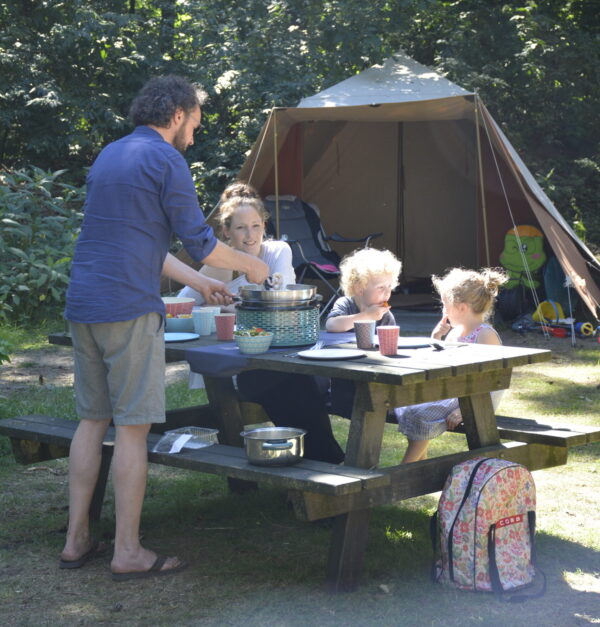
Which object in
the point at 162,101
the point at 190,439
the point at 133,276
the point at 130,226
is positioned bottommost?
the point at 190,439

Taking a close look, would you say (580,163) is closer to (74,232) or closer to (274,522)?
(74,232)

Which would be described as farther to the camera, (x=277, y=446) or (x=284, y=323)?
(x=284, y=323)

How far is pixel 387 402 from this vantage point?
2.79 m

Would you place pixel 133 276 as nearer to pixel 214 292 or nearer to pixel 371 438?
pixel 214 292

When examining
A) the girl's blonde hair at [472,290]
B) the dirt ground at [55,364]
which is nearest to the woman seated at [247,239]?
the girl's blonde hair at [472,290]

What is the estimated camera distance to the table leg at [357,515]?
273 cm

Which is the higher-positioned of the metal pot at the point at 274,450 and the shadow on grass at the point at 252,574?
the metal pot at the point at 274,450

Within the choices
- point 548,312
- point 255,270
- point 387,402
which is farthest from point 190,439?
point 548,312

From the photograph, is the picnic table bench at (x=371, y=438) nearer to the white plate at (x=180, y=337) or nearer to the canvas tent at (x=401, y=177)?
the white plate at (x=180, y=337)

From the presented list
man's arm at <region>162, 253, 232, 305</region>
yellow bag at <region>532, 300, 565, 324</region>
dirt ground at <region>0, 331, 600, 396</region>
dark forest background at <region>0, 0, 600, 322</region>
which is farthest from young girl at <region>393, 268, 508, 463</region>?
dark forest background at <region>0, 0, 600, 322</region>

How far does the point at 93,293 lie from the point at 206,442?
635 millimetres

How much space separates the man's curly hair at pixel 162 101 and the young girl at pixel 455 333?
104 cm

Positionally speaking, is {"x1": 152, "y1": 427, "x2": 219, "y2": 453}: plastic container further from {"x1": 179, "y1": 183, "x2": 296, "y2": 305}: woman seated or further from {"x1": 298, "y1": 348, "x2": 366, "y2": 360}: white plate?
{"x1": 179, "y1": 183, "x2": 296, "y2": 305}: woman seated

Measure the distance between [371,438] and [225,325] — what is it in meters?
0.68
